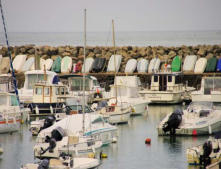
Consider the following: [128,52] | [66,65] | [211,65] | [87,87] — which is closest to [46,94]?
[87,87]

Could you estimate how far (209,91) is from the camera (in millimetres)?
46906

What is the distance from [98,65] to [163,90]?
11.1 metres

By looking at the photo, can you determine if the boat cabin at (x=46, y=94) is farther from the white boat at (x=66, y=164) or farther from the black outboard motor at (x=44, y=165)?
the black outboard motor at (x=44, y=165)

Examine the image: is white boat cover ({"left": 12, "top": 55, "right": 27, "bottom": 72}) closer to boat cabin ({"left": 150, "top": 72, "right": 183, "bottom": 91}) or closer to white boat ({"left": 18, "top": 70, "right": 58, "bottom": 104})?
white boat ({"left": 18, "top": 70, "right": 58, "bottom": 104})

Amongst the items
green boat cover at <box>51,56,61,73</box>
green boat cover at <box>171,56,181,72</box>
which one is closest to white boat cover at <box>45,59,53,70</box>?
green boat cover at <box>51,56,61,73</box>

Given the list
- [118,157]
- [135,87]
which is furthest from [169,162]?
[135,87]

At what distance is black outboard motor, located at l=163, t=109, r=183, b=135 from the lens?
34312 mm

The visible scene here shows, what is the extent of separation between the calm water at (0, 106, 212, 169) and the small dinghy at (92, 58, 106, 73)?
19.4m

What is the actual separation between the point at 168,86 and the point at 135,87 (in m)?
4.69

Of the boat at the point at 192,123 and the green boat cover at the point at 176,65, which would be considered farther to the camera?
the green boat cover at the point at 176,65

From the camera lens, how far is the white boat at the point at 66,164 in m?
25.1

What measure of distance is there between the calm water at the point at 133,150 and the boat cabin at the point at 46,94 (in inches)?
132

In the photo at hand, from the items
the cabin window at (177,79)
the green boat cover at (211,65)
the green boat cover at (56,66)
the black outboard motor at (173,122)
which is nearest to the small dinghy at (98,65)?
the green boat cover at (56,66)

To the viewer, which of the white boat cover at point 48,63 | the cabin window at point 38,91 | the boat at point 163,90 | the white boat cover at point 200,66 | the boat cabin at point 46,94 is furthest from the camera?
the white boat cover at point 48,63
